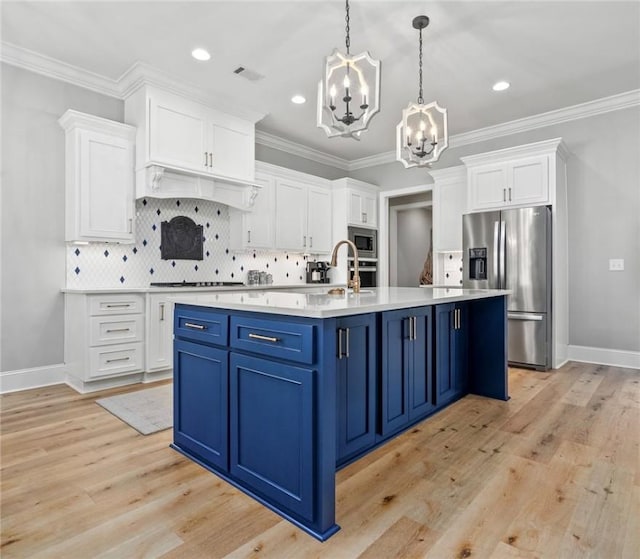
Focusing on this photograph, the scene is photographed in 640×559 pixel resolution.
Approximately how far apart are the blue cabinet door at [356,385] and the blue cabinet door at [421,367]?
0.42 m

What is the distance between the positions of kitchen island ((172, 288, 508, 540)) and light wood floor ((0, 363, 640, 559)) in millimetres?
118

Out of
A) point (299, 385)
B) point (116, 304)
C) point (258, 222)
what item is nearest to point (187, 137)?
point (258, 222)

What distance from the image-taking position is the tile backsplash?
377 centimetres

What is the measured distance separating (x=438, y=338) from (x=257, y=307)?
1.49m

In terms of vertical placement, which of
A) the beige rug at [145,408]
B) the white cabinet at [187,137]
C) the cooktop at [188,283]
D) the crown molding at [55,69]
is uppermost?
the crown molding at [55,69]

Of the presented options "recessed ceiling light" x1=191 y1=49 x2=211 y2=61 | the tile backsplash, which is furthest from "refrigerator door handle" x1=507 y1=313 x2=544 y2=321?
"recessed ceiling light" x1=191 y1=49 x2=211 y2=61

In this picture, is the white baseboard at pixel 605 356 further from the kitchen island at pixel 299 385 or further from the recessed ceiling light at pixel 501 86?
the recessed ceiling light at pixel 501 86

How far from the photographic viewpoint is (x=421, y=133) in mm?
2887

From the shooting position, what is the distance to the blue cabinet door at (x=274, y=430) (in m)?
1.53

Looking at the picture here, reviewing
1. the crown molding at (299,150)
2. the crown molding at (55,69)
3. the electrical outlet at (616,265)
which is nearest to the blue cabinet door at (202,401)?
the crown molding at (55,69)

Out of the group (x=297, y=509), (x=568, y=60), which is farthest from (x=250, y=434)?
(x=568, y=60)

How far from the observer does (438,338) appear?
2.68 metres

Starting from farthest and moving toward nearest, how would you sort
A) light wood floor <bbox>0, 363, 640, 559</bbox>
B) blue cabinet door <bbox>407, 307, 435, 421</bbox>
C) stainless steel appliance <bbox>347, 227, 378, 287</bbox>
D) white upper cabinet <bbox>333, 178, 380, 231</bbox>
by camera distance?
stainless steel appliance <bbox>347, 227, 378, 287</bbox>, white upper cabinet <bbox>333, 178, 380, 231</bbox>, blue cabinet door <bbox>407, 307, 435, 421</bbox>, light wood floor <bbox>0, 363, 640, 559</bbox>

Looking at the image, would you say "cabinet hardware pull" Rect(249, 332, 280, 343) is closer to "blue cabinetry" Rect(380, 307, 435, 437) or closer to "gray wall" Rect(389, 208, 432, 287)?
"blue cabinetry" Rect(380, 307, 435, 437)
